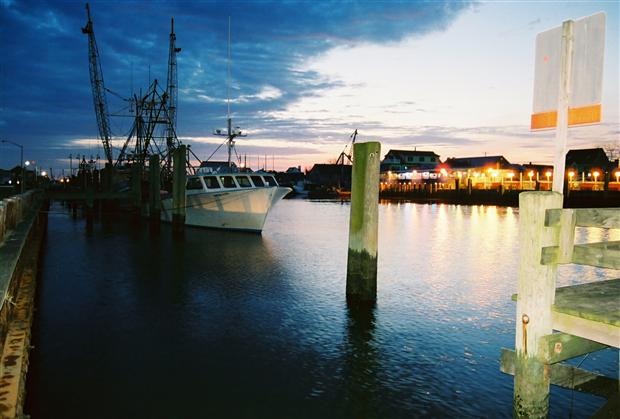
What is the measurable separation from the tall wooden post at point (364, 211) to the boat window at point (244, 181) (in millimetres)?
18360

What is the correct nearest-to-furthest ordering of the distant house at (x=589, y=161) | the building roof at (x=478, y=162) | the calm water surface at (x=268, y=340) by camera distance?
the calm water surface at (x=268, y=340) < the distant house at (x=589, y=161) < the building roof at (x=478, y=162)

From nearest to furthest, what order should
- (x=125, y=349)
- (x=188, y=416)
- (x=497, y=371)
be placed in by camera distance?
(x=188, y=416), (x=497, y=371), (x=125, y=349)

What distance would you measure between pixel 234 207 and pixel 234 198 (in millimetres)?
738

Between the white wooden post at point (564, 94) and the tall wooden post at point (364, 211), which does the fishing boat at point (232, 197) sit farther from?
the white wooden post at point (564, 94)

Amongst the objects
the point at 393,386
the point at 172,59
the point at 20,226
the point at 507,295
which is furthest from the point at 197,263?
the point at 172,59

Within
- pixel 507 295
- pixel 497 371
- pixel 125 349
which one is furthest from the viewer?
pixel 507 295

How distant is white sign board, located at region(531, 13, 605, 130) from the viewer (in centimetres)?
476

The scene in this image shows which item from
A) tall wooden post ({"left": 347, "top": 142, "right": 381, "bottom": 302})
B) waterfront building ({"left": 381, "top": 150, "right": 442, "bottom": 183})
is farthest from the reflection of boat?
waterfront building ({"left": 381, "top": 150, "right": 442, "bottom": 183})

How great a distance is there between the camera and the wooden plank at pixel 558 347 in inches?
194

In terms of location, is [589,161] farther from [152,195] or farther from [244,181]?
[152,195]

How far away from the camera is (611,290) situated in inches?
224

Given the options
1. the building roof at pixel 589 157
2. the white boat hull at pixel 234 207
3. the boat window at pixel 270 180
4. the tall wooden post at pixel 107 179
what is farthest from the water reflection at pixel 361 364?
the building roof at pixel 589 157

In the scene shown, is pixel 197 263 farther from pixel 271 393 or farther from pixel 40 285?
pixel 271 393

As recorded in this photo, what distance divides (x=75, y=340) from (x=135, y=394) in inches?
127
